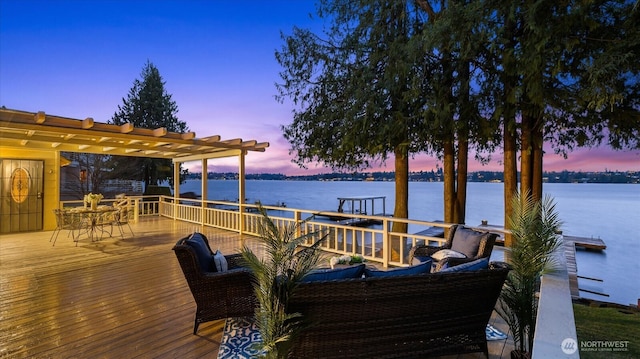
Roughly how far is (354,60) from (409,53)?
2.11 metres

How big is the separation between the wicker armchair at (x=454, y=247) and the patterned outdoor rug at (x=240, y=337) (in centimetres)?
67

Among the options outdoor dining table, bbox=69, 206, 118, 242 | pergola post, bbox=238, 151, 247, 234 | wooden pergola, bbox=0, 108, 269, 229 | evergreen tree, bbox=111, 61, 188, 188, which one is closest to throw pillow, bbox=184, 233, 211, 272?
wooden pergola, bbox=0, 108, 269, 229

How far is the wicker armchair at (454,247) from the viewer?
2934 millimetres

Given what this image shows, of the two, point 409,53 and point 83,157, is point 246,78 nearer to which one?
point 409,53

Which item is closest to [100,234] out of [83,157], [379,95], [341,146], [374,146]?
[341,146]

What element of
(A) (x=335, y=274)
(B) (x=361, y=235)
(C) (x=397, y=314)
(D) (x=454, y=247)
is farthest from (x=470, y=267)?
(B) (x=361, y=235)

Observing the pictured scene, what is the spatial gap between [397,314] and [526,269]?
103cm

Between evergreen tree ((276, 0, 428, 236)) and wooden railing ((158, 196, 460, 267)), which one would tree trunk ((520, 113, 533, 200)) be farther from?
wooden railing ((158, 196, 460, 267))

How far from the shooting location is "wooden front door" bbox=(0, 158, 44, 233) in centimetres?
813

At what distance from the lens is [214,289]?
2.81 metres

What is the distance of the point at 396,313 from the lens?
2.04 meters

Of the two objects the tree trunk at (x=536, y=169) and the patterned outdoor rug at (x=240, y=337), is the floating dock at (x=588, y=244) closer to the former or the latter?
the tree trunk at (x=536, y=169)

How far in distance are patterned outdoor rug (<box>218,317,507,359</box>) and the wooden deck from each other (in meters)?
0.07

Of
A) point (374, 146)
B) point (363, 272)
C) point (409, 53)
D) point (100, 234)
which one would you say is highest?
point (409, 53)
